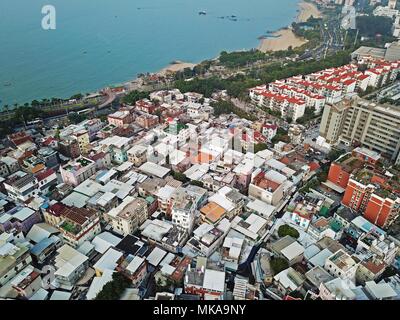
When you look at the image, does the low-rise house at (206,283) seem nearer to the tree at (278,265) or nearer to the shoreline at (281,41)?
the tree at (278,265)

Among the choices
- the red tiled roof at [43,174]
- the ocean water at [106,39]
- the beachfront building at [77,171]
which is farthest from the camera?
the ocean water at [106,39]

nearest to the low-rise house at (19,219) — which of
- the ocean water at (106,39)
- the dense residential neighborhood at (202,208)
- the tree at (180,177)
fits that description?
the dense residential neighborhood at (202,208)

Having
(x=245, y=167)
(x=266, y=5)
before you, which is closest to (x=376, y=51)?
(x=245, y=167)

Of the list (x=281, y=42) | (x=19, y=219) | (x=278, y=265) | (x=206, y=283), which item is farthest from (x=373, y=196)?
(x=281, y=42)

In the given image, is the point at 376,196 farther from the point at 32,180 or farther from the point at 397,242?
the point at 32,180

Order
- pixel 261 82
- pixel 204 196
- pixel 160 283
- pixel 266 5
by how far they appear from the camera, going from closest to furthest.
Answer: pixel 160 283 → pixel 204 196 → pixel 261 82 → pixel 266 5

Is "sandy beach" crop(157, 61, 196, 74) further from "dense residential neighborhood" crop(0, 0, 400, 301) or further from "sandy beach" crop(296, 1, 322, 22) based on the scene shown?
"sandy beach" crop(296, 1, 322, 22)
